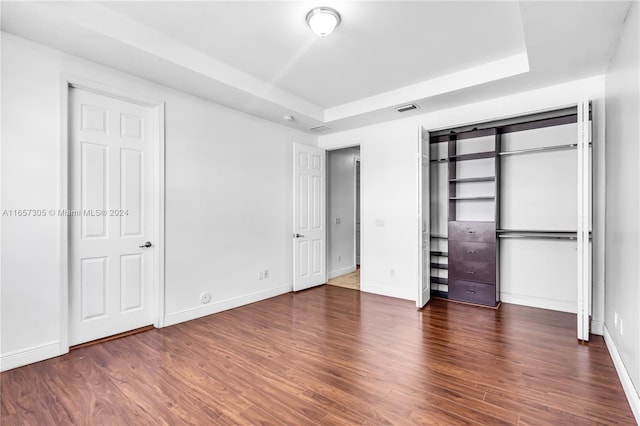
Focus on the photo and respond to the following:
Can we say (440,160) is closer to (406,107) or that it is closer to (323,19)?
(406,107)

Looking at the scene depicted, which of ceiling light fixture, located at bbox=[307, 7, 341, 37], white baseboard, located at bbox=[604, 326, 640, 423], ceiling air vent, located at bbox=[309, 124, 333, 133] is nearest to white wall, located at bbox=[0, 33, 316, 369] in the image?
ceiling air vent, located at bbox=[309, 124, 333, 133]

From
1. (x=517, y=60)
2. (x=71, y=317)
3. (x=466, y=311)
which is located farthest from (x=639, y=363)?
(x=71, y=317)

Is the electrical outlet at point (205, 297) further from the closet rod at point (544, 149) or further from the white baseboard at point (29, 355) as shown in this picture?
the closet rod at point (544, 149)

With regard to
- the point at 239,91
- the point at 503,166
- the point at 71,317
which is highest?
the point at 239,91

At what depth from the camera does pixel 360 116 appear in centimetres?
462

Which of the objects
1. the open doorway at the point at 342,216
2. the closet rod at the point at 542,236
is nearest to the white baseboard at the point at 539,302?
the closet rod at the point at 542,236

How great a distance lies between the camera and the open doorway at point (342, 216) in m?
6.00

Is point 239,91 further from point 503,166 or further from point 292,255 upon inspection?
point 503,166

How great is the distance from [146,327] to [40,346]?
917 millimetres

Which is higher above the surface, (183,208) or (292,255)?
(183,208)

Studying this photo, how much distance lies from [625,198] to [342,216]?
4.40m

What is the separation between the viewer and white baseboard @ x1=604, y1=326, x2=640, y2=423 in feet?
6.38

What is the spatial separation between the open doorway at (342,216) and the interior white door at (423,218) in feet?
5.01

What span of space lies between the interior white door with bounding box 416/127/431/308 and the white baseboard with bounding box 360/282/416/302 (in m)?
0.28
